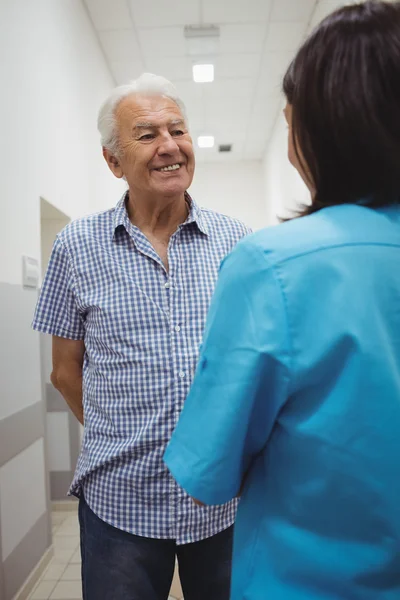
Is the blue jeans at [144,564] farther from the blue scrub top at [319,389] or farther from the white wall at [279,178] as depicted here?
the white wall at [279,178]

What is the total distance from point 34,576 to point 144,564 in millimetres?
Answer: 1794

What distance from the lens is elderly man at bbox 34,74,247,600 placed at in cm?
115

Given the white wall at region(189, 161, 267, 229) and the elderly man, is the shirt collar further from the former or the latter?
the white wall at region(189, 161, 267, 229)

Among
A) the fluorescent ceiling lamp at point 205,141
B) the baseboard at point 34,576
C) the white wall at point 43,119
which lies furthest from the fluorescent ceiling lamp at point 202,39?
the baseboard at point 34,576


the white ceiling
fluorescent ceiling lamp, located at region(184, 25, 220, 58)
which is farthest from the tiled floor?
fluorescent ceiling lamp, located at region(184, 25, 220, 58)

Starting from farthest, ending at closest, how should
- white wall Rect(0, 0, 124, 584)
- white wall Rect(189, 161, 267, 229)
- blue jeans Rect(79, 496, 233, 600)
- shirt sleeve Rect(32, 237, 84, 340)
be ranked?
white wall Rect(189, 161, 267, 229) < white wall Rect(0, 0, 124, 584) < shirt sleeve Rect(32, 237, 84, 340) < blue jeans Rect(79, 496, 233, 600)

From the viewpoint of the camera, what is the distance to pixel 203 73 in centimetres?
505

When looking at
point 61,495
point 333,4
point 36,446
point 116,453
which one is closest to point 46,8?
point 333,4

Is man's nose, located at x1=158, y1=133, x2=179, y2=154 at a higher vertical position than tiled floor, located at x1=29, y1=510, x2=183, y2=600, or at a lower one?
higher

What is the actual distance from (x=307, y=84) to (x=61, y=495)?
3643mm

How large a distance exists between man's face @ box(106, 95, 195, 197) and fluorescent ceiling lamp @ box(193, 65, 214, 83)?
3.87m

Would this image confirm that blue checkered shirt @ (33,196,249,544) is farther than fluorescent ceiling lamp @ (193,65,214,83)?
No

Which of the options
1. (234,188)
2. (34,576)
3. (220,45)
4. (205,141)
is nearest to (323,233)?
(34,576)

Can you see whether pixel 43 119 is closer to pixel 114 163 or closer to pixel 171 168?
pixel 114 163
